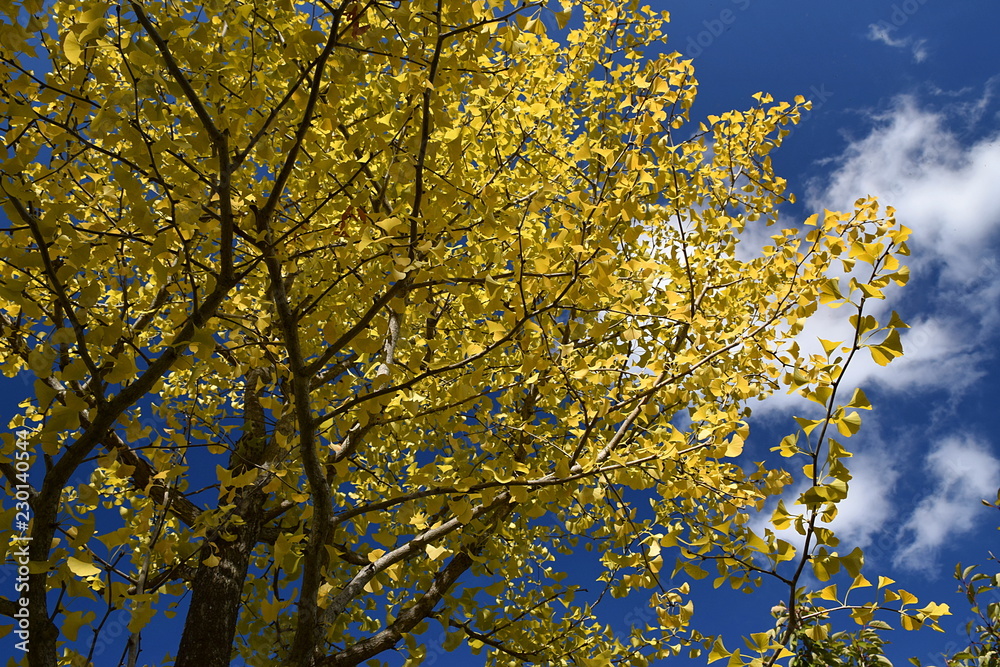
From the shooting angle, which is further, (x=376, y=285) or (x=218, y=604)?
(x=218, y=604)

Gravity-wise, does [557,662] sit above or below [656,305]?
below

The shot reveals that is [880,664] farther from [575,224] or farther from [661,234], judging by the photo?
[661,234]

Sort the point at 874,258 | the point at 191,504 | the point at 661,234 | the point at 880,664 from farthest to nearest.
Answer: the point at 661,234 < the point at 191,504 < the point at 880,664 < the point at 874,258

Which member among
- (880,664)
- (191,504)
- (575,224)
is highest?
(191,504)

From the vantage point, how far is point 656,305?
4.95m

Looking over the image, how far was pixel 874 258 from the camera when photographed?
5.10ft

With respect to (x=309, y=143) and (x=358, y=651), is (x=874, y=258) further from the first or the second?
(x=358, y=651)

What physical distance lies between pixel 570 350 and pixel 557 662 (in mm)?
3341

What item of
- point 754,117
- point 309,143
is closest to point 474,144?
point 309,143

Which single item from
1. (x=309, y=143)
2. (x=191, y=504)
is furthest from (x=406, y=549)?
(x=191, y=504)

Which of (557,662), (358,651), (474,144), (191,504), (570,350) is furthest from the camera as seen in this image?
(191,504)

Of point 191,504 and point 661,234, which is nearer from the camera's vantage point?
point 191,504

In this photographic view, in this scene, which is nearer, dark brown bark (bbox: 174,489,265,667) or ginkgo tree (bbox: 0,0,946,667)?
ginkgo tree (bbox: 0,0,946,667)

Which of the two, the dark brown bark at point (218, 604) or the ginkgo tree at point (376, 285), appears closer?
the ginkgo tree at point (376, 285)
